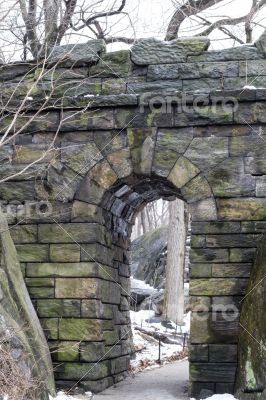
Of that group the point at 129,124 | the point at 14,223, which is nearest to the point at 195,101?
the point at 129,124

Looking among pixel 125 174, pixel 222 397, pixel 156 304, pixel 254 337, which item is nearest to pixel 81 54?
pixel 125 174

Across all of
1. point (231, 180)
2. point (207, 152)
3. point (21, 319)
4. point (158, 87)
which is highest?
point (158, 87)

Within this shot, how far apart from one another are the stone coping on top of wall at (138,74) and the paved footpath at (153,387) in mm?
3399

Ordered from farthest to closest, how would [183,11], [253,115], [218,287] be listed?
[183,11], [253,115], [218,287]

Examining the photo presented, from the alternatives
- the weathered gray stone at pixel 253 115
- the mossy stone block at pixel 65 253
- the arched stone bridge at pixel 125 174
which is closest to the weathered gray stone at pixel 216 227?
the arched stone bridge at pixel 125 174

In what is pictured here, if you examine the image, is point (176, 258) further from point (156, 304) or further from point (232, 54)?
point (232, 54)

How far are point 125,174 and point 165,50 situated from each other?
1.61 meters

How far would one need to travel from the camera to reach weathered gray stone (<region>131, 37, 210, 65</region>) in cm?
739

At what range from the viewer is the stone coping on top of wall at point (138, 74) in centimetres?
725

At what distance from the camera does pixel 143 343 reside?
12281 mm

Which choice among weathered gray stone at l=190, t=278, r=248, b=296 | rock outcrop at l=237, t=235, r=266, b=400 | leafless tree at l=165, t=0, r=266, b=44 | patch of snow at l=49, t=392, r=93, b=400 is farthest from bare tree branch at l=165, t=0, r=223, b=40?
patch of snow at l=49, t=392, r=93, b=400

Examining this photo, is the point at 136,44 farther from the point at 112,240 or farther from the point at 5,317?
the point at 5,317

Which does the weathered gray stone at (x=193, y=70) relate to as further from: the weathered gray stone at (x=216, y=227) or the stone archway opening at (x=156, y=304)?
the stone archway opening at (x=156, y=304)

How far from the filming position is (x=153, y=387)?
298 inches
